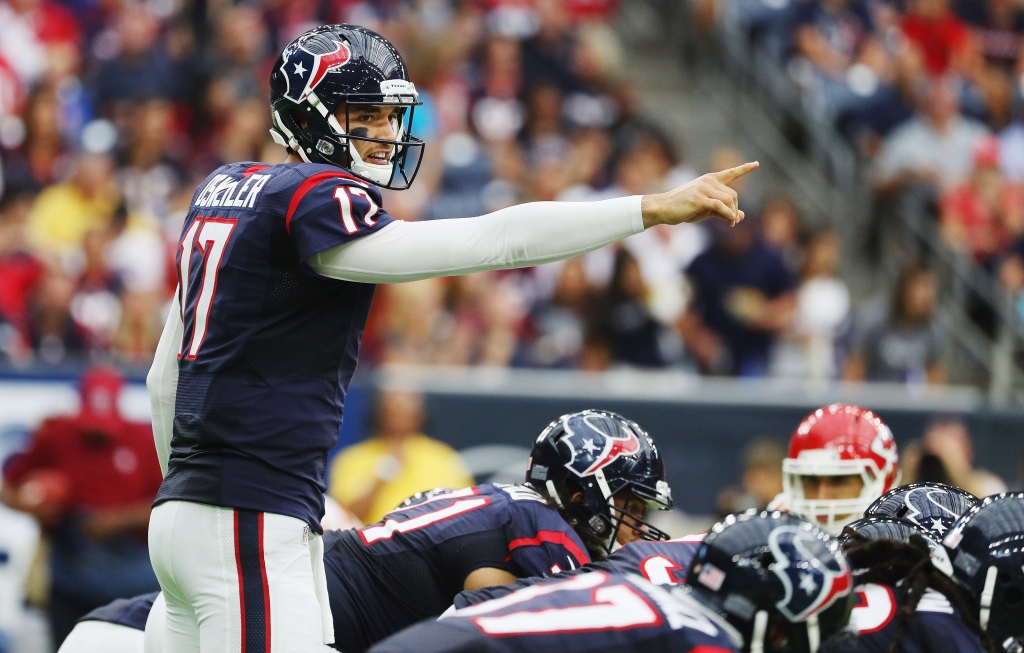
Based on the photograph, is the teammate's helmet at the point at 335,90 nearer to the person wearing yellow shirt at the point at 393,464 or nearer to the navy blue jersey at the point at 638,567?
the navy blue jersey at the point at 638,567

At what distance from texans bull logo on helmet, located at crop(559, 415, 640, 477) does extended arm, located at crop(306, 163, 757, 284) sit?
1319mm

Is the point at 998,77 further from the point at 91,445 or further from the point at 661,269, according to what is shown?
the point at 91,445

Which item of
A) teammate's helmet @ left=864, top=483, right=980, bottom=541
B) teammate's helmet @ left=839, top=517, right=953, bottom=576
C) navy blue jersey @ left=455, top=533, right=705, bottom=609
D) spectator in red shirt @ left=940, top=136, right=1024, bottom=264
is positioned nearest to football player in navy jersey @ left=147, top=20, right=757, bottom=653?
navy blue jersey @ left=455, top=533, right=705, bottom=609

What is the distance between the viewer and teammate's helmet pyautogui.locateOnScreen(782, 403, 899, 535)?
17.6 ft

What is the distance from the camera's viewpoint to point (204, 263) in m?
3.62

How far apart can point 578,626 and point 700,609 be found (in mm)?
298

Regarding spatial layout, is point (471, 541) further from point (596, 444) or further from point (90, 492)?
point (90, 492)

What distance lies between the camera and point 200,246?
3650mm

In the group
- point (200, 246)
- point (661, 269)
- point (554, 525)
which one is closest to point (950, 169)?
point (661, 269)

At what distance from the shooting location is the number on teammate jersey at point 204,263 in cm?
359

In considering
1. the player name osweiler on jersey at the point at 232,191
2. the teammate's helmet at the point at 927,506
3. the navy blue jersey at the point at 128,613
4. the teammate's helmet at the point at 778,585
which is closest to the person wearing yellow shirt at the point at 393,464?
the navy blue jersey at the point at 128,613

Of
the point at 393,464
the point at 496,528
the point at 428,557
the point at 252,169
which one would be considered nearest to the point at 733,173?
the point at 252,169

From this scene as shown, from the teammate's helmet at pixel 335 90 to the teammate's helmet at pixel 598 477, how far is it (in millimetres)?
1193

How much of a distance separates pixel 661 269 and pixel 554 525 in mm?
5962
